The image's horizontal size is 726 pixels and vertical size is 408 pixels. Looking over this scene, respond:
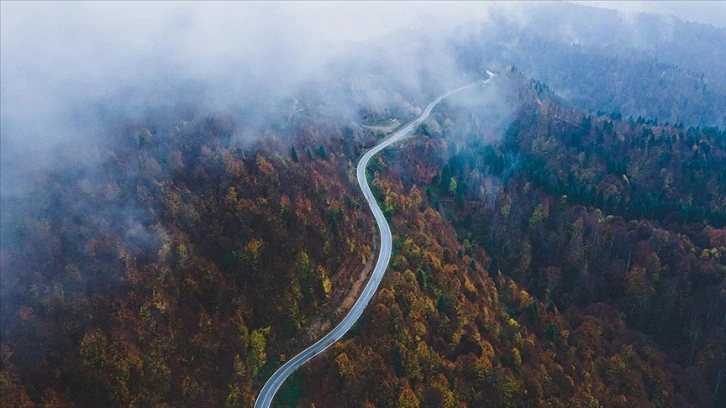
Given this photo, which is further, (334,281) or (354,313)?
(334,281)

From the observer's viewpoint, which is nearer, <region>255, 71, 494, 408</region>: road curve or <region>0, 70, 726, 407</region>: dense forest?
<region>0, 70, 726, 407</region>: dense forest

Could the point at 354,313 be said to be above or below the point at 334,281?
below

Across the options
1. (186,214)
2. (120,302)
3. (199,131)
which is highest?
(199,131)

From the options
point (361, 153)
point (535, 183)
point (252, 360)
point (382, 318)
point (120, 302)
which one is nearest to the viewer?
point (120, 302)

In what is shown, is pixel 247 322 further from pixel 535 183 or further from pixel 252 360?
pixel 535 183

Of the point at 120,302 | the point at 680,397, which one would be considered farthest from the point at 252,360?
the point at 680,397

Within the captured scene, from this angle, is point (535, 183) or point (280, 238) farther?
point (535, 183)

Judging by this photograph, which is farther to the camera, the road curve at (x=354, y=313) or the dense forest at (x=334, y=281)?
the road curve at (x=354, y=313)

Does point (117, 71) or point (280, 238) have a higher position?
point (117, 71)
